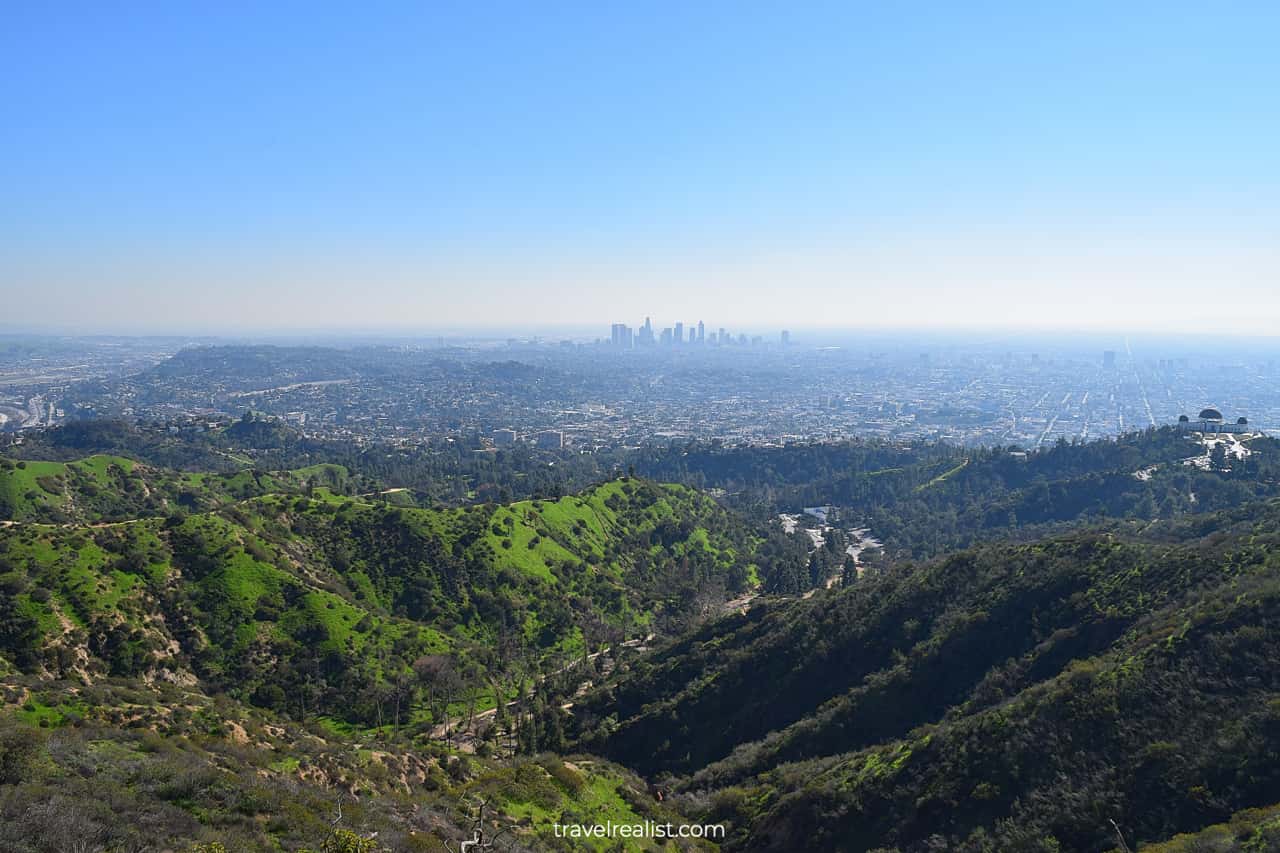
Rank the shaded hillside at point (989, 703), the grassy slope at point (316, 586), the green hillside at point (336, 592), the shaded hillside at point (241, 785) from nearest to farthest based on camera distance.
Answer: the shaded hillside at point (241, 785) < the shaded hillside at point (989, 703) < the grassy slope at point (316, 586) < the green hillside at point (336, 592)

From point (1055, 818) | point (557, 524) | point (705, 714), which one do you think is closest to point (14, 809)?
point (1055, 818)

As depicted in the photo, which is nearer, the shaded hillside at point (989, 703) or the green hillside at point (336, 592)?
the shaded hillside at point (989, 703)

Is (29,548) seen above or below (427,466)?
above

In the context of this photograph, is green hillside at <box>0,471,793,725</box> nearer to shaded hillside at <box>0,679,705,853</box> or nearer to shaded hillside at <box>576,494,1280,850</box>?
shaded hillside at <box>0,679,705,853</box>

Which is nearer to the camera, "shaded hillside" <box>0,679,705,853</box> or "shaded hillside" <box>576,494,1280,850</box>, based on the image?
"shaded hillside" <box>0,679,705,853</box>

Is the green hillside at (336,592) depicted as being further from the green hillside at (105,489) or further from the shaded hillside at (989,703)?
the shaded hillside at (989,703)

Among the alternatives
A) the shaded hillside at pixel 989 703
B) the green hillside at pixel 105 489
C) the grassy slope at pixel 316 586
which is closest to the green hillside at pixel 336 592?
the grassy slope at pixel 316 586

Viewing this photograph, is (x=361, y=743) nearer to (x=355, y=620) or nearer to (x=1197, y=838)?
(x=355, y=620)

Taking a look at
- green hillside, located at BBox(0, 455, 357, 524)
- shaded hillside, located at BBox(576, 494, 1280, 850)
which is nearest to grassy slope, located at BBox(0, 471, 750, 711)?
green hillside, located at BBox(0, 455, 357, 524)

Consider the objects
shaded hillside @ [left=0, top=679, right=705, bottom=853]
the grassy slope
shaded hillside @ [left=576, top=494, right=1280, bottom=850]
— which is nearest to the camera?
shaded hillside @ [left=0, top=679, right=705, bottom=853]
